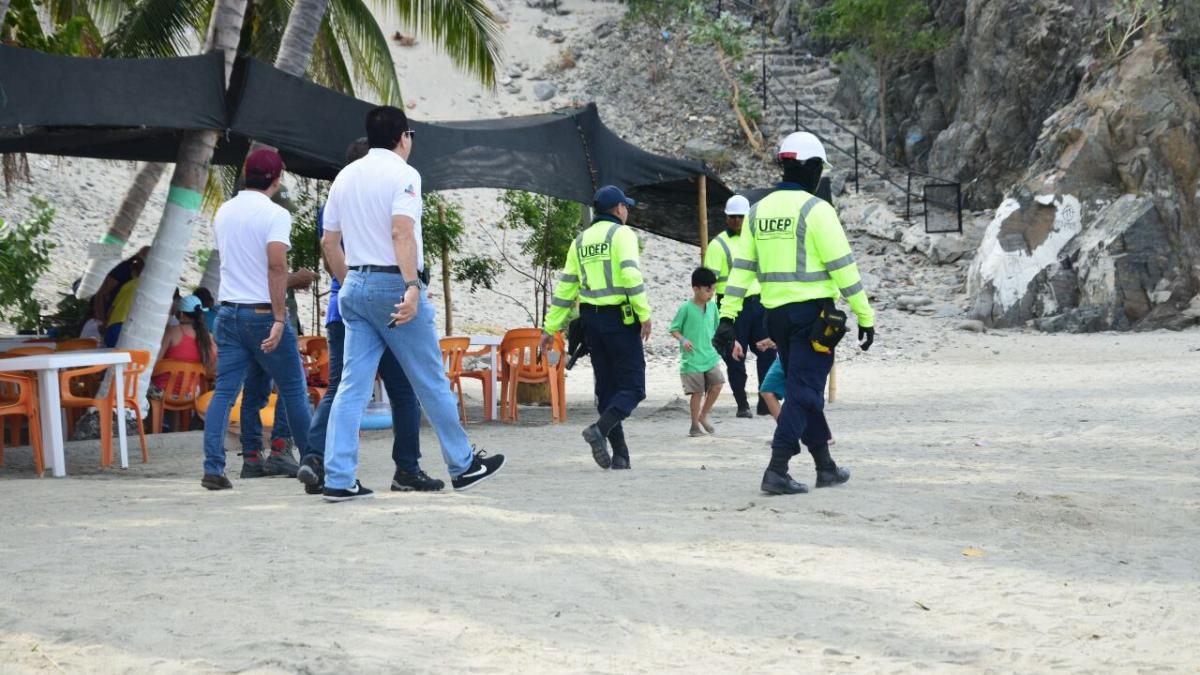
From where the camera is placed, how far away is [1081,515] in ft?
20.9

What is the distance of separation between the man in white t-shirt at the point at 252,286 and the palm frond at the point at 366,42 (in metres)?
8.77

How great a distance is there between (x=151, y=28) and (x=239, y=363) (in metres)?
8.88

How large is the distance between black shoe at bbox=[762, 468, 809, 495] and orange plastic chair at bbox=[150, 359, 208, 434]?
17.2ft

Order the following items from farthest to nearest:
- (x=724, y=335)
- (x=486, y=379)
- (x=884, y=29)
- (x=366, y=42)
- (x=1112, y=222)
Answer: (x=884, y=29), (x=1112, y=222), (x=366, y=42), (x=486, y=379), (x=724, y=335)

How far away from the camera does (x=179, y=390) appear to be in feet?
35.3

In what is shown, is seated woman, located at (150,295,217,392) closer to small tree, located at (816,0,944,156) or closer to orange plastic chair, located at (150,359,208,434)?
orange plastic chair, located at (150,359,208,434)

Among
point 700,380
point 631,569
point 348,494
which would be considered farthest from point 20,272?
point 631,569

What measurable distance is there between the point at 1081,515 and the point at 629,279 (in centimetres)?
308

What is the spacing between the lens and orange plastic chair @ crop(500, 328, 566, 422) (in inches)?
462

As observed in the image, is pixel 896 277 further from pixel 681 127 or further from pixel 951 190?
pixel 681 127

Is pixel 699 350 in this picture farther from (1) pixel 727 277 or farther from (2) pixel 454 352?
(2) pixel 454 352

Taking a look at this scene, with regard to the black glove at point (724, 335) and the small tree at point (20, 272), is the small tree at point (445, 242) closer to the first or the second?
the small tree at point (20, 272)

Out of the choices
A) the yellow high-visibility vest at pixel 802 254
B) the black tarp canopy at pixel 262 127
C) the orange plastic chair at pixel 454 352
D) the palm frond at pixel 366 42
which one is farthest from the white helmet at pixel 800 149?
the palm frond at pixel 366 42

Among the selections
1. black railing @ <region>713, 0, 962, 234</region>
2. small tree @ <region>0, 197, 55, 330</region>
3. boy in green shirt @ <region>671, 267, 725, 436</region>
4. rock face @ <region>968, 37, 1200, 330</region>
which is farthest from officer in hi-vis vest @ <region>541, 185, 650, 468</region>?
black railing @ <region>713, 0, 962, 234</region>
